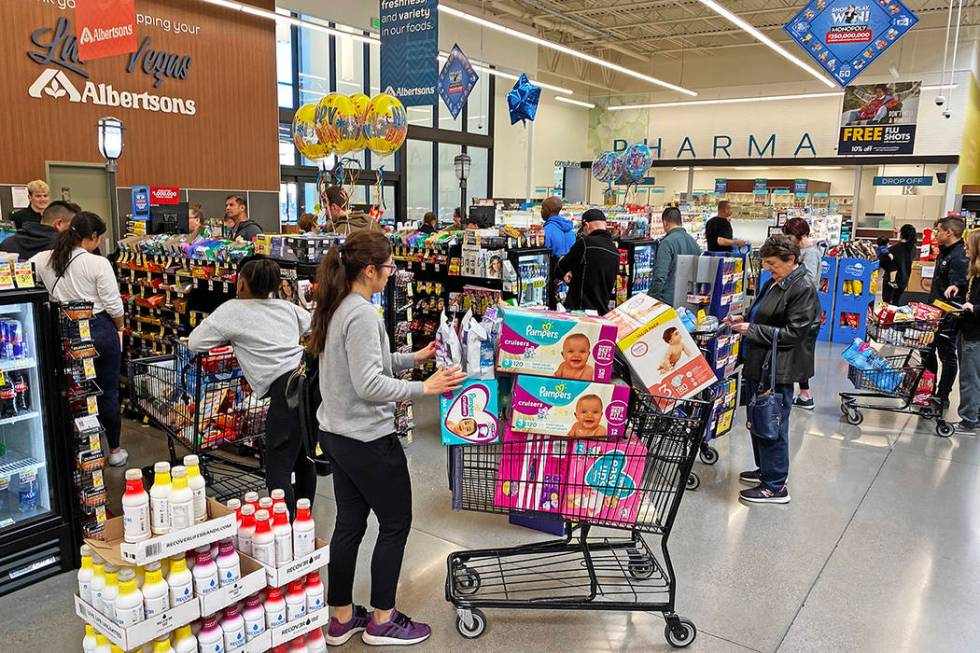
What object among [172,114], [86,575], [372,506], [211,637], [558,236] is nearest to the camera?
[86,575]

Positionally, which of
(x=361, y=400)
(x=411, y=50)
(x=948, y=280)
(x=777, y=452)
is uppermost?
(x=411, y=50)

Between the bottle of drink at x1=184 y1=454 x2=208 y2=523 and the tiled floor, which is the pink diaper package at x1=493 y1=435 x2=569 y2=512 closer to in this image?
the tiled floor

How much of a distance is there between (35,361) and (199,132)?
30.7 ft

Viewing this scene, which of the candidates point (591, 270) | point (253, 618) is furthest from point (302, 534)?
point (591, 270)

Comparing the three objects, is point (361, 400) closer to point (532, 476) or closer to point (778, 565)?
point (532, 476)

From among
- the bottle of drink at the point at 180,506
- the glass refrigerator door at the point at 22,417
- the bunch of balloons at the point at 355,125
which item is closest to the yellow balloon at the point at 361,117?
the bunch of balloons at the point at 355,125

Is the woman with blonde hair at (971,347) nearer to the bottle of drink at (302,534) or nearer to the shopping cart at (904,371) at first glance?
the shopping cart at (904,371)

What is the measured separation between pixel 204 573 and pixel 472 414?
111 cm

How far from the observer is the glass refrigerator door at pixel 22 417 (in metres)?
3.31

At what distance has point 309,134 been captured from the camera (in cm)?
703

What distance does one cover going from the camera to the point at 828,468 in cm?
496

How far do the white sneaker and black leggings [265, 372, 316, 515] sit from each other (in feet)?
5.65

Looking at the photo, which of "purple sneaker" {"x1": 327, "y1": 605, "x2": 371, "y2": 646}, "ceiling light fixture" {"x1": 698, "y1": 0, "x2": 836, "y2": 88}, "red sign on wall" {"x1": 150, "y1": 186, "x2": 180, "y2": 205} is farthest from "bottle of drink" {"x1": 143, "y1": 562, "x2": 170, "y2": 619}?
"red sign on wall" {"x1": 150, "y1": 186, "x2": 180, "y2": 205}

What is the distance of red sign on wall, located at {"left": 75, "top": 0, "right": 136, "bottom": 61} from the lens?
550 centimetres
